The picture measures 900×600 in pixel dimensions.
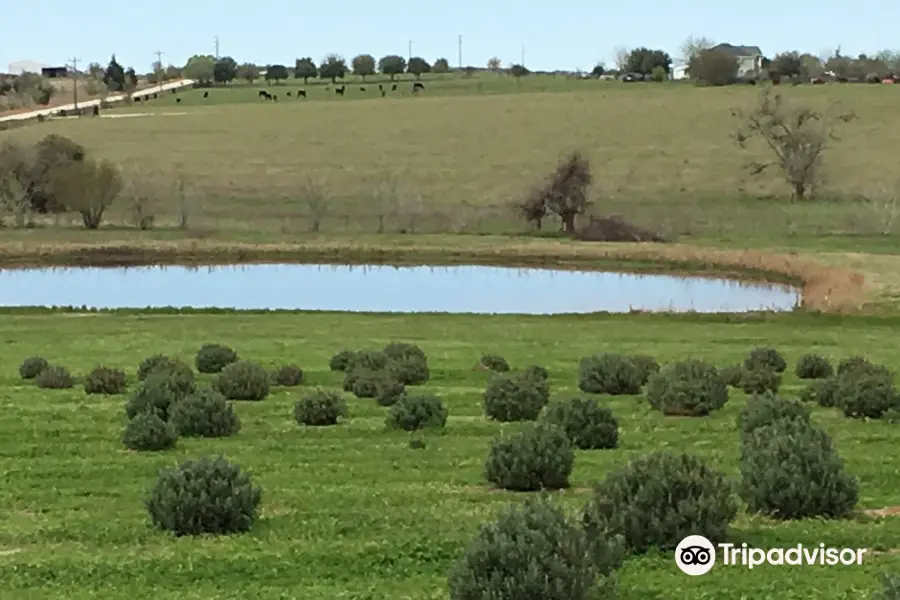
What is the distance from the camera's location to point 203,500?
34.7ft

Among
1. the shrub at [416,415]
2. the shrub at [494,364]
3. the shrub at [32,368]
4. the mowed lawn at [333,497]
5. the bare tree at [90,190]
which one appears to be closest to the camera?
the mowed lawn at [333,497]

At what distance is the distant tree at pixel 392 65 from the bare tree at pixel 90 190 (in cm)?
12661

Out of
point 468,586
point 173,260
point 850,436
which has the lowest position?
point 173,260

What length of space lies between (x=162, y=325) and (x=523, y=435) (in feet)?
75.1

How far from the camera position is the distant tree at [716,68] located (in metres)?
143

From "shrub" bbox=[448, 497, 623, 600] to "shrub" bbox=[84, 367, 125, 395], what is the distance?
1420cm

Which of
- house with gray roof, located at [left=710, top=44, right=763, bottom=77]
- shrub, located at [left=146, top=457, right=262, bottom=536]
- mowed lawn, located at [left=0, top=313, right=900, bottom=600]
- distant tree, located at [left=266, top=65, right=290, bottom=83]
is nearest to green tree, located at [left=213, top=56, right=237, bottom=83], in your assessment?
distant tree, located at [left=266, top=65, right=290, bottom=83]

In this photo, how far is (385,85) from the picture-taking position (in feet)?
531

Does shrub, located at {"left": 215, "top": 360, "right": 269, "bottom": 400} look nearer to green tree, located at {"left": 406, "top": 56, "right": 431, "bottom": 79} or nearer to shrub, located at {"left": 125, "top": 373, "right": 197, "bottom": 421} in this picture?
shrub, located at {"left": 125, "top": 373, "right": 197, "bottom": 421}

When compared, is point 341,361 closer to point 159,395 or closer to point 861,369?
point 159,395

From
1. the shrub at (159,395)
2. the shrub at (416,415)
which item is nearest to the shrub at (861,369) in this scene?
the shrub at (416,415)

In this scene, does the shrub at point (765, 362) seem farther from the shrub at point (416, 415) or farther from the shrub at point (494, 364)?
the shrub at point (416, 415)

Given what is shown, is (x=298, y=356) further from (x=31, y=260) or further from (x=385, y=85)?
(x=385, y=85)

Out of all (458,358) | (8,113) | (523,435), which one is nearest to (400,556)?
(523,435)
